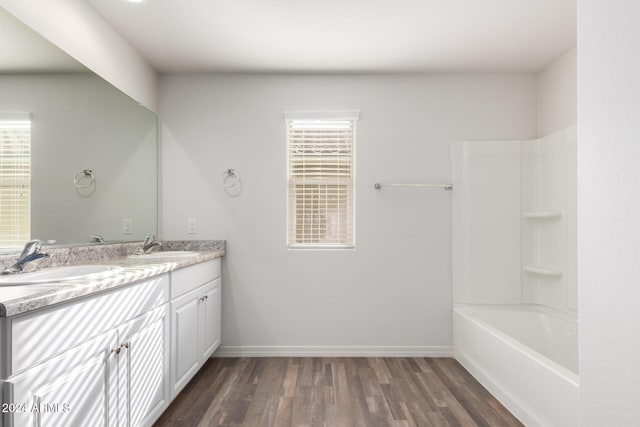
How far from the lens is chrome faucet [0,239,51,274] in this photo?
5.90ft

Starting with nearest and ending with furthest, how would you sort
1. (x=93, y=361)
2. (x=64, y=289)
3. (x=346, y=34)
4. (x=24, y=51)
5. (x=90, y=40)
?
(x=64, y=289) → (x=93, y=361) → (x=24, y=51) → (x=90, y=40) → (x=346, y=34)

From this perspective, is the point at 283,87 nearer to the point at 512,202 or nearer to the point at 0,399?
the point at 512,202

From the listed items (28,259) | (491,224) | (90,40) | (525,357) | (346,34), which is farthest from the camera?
(491,224)

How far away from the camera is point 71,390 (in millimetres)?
1405

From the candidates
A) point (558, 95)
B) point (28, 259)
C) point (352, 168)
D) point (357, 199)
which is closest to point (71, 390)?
point (28, 259)

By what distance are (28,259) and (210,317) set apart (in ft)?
4.82

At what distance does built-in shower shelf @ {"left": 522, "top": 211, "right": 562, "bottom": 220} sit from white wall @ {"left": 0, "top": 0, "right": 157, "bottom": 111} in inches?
128

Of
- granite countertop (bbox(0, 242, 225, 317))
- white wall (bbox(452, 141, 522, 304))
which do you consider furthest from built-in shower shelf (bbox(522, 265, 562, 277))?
granite countertop (bbox(0, 242, 225, 317))

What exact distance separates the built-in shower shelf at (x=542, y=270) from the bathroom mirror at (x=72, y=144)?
316 centimetres

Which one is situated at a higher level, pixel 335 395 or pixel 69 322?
pixel 69 322

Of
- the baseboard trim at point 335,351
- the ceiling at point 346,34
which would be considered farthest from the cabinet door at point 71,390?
the ceiling at point 346,34

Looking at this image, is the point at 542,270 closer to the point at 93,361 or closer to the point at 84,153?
the point at 93,361

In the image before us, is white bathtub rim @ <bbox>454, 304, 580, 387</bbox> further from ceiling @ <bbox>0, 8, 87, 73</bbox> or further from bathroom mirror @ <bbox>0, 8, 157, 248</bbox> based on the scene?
ceiling @ <bbox>0, 8, 87, 73</bbox>

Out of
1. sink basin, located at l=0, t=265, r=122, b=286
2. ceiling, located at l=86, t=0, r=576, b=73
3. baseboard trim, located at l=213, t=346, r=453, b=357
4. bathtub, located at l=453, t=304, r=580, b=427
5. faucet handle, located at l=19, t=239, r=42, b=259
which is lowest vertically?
baseboard trim, located at l=213, t=346, r=453, b=357
